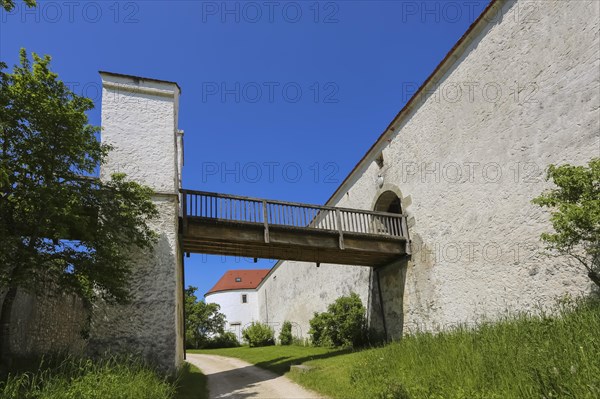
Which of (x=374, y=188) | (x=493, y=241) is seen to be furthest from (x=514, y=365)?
(x=374, y=188)

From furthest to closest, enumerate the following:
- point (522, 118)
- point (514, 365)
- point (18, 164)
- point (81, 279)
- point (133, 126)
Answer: point (133, 126) → point (522, 118) → point (81, 279) → point (18, 164) → point (514, 365)

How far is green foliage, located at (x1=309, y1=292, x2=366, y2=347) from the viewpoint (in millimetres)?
14023

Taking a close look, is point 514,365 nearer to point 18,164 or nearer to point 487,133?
point 487,133

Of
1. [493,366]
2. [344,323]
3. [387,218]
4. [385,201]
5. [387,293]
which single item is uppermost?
[385,201]

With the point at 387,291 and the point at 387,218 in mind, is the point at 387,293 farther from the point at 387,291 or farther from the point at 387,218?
the point at 387,218

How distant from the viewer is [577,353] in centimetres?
413

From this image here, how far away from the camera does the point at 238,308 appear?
4025cm

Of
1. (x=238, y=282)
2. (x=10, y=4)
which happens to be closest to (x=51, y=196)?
(x=10, y=4)

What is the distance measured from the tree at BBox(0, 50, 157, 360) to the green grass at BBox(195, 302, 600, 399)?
4.99 metres

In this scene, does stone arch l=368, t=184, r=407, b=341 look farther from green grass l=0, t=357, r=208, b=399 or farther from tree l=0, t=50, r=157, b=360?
tree l=0, t=50, r=157, b=360

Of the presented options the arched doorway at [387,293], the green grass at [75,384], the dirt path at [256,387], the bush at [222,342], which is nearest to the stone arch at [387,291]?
the arched doorway at [387,293]

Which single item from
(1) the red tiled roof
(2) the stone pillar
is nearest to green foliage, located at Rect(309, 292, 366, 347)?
(2) the stone pillar

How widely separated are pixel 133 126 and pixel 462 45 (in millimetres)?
9579

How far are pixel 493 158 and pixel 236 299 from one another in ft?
116
